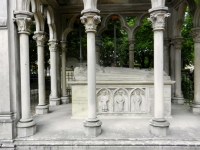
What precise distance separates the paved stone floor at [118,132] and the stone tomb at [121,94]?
0.27 m

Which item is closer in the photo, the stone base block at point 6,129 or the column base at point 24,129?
the stone base block at point 6,129

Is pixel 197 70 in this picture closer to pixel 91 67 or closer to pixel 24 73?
pixel 91 67

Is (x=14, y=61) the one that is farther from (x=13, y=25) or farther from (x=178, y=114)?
(x=178, y=114)

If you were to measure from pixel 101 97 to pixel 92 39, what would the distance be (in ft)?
6.71

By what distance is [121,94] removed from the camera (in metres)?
5.57

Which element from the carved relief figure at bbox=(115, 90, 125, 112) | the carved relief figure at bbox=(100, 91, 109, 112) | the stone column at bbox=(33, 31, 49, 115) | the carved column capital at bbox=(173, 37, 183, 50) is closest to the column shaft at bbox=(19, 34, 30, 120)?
the stone column at bbox=(33, 31, 49, 115)

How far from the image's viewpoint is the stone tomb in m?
5.48

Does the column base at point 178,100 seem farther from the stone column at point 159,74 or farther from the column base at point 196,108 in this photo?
the stone column at point 159,74

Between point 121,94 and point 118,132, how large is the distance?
1422mm

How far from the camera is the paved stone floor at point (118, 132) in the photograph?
13.2ft

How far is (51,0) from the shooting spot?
747 centimetres

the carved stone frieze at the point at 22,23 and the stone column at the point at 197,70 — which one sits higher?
the carved stone frieze at the point at 22,23

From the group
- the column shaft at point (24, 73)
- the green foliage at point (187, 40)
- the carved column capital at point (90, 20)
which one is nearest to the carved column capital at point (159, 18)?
the carved column capital at point (90, 20)

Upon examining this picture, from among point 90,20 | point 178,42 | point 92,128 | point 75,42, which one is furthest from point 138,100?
point 75,42
